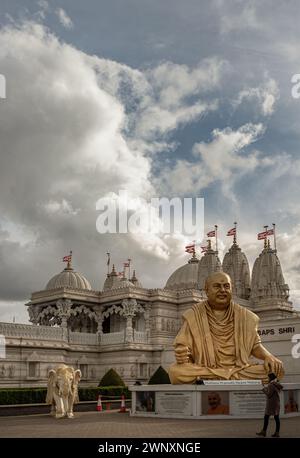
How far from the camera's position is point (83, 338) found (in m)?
56.1

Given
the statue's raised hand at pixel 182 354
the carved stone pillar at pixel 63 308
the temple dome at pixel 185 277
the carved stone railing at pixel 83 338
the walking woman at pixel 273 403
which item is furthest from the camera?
the temple dome at pixel 185 277

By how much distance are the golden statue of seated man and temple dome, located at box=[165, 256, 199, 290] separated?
172 ft

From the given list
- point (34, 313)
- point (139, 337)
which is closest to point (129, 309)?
point (139, 337)

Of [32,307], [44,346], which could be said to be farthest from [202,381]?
[32,307]

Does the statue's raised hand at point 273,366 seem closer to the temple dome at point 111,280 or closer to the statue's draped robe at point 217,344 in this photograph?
the statue's draped robe at point 217,344

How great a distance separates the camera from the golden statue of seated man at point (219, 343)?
23.0 m

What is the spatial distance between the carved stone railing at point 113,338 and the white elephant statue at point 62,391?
1181 inches

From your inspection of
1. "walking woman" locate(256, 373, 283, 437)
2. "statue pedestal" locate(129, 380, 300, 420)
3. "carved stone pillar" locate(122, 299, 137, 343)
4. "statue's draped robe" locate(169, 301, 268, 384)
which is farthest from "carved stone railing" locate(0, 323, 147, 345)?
"walking woman" locate(256, 373, 283, 437)

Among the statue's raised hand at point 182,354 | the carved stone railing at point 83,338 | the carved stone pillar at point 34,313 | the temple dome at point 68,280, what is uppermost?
the temple dome at point 68,280

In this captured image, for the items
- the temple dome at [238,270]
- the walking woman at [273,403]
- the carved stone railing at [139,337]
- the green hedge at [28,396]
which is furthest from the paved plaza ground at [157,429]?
the temple dome at [238,270]

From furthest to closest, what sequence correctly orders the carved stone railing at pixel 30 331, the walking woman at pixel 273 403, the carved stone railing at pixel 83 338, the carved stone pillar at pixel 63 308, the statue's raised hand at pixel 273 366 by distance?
1. the carved stone pillar at pixel 63 308
2. the carved stone railing at pixel 83 338
3. the carved stone railing at pixel 30 331
4. the statue's raised hand at pixel 273 366
5. the walking woman at pixel 273 403

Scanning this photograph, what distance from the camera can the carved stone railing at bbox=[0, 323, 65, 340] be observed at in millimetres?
47250

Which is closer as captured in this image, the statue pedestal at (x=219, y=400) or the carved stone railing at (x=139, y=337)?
the statue pedestal at (x=219, y=400)

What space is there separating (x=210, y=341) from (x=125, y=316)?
117 ft
